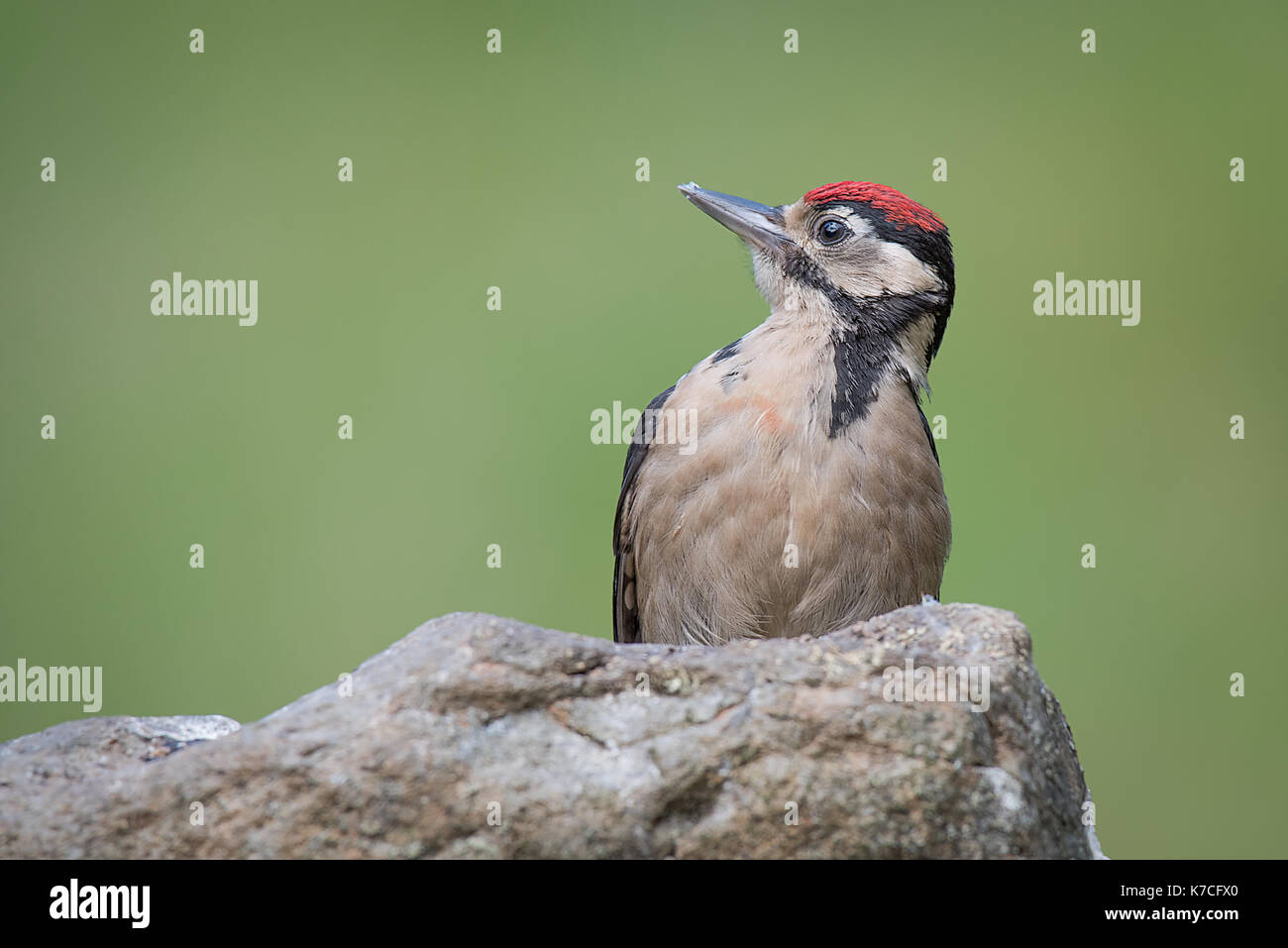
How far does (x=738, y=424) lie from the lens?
5180 mm

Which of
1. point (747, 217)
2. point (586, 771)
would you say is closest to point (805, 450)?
point (747, 217)

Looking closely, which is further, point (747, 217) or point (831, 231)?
point (747, 217)

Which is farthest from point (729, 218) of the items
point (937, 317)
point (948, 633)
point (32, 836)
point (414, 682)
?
point (32, 836)

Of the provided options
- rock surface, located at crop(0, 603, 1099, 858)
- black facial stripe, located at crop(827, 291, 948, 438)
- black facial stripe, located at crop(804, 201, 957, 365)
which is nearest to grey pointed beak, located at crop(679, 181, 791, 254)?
black facial stripe, located at crop(804, 201, 957, 365)

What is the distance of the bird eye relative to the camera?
5.59 meters

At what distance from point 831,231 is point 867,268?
24cm

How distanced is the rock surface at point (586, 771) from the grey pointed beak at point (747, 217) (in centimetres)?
267

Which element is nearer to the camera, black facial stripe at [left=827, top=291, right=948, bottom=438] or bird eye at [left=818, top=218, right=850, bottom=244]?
black facial stripe at [left=827, top=291, right=948, bottom=438]

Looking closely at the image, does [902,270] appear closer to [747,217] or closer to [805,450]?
[747,217]

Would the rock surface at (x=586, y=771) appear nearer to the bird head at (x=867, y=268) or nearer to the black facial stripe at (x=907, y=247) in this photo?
the bird head at (x=867, y=268)

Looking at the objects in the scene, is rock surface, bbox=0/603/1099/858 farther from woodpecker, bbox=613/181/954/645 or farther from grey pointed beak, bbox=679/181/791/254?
grey pointed beak, bbox=679/181/791/254

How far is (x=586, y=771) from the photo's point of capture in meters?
3.20

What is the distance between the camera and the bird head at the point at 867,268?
549cm
